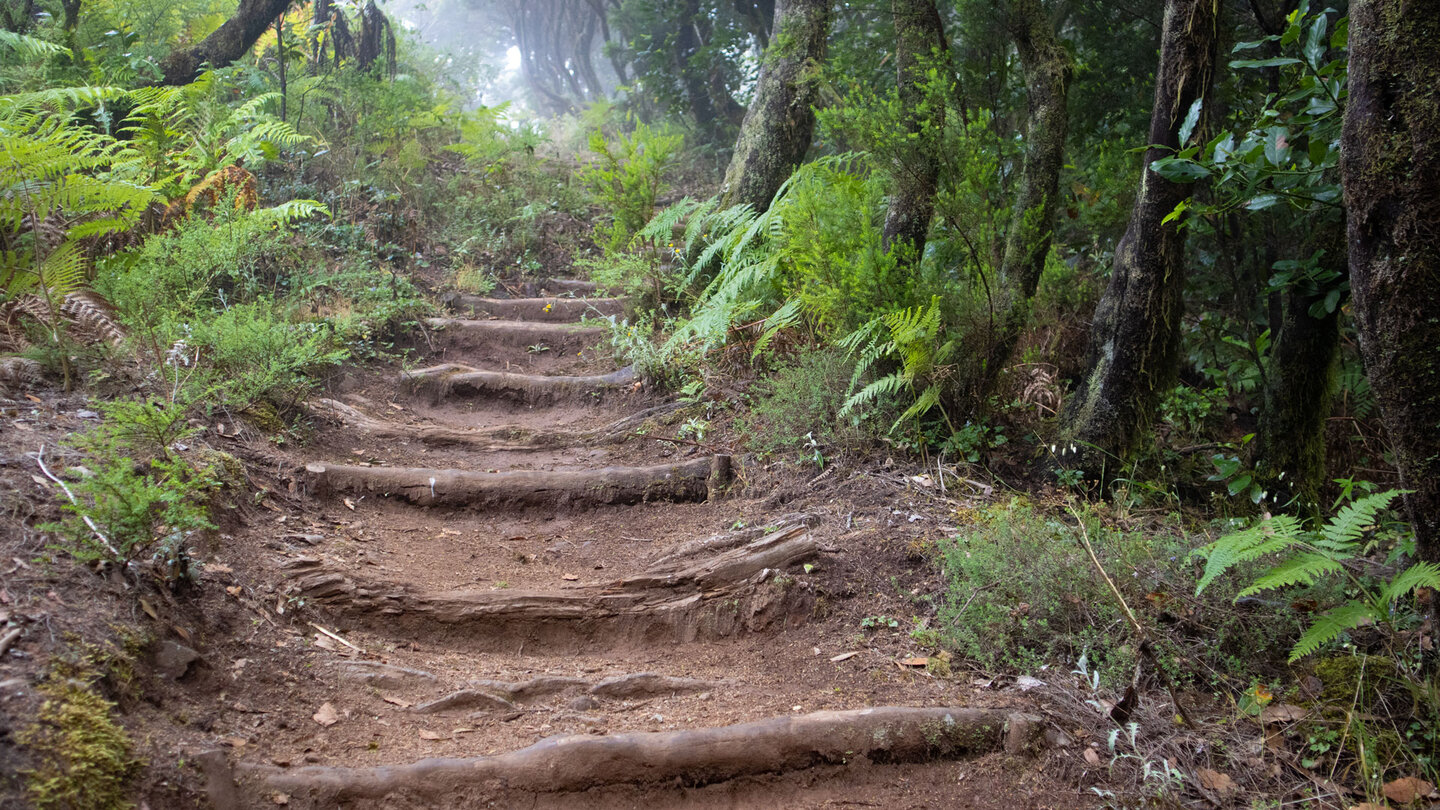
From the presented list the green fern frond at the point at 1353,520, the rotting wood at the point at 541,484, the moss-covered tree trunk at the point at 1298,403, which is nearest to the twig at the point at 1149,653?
the green fern frond at the point at 1353,520

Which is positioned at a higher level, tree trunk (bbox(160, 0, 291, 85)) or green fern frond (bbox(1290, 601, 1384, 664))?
tree trunk (bbox(160, 0, 291, 85))

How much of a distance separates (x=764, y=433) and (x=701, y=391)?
94 cm

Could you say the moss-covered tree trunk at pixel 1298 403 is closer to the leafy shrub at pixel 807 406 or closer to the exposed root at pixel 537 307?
the leafy shrub at pixel 807 406

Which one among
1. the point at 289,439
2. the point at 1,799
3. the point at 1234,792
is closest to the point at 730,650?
the point at 1234,792

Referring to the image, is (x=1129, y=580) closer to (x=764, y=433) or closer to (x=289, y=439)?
(x=764, y=433)

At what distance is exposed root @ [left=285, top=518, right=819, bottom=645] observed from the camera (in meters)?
3.32

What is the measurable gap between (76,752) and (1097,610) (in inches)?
119

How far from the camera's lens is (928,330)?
3922 millimetres

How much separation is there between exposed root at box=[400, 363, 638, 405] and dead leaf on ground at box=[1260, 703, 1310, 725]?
448 cm

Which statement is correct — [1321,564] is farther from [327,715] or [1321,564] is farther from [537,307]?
[537,307]

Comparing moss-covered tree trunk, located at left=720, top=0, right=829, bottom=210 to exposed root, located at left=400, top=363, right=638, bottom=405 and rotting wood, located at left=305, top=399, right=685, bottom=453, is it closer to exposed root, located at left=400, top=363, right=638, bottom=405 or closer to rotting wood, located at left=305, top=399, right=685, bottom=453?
exposed root, located at left=400, top=363, right=638, bottom=405

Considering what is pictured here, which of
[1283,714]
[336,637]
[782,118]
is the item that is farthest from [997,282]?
[782,118]

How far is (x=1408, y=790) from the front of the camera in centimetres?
212

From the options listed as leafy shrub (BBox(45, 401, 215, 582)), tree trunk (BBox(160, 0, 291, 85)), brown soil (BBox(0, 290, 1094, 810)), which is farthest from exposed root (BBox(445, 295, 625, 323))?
leafy shrub (BBox(45, 401, 215, 582))
